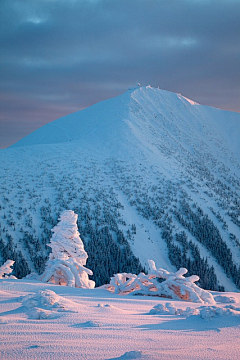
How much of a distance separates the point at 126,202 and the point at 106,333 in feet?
118

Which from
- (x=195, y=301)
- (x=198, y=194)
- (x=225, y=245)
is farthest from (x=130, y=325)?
(x=198, y=194)

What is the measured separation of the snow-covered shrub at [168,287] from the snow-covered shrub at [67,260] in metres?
1.76

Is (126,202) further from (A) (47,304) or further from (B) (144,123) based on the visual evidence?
(B) (144,123)

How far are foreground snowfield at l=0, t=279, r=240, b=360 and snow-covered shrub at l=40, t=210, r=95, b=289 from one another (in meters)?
6.03

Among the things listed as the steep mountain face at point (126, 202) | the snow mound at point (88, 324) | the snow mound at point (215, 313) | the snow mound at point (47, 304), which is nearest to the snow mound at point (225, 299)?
the snow mound at point (215, 313)

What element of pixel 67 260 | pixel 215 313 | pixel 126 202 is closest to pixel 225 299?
pixel 215 313

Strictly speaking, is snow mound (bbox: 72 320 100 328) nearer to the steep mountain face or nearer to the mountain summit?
the steep mountain face

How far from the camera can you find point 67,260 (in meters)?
11.7

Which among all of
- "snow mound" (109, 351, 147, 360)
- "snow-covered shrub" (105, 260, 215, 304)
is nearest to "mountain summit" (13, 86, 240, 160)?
"snow-covered shrub" (105, 260, 215, 304)

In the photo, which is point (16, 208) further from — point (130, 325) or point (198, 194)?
point (130, 325)

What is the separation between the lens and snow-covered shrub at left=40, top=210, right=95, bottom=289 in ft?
36.8

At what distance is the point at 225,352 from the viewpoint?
3129 mm

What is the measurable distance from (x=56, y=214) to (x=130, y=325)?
3062cm

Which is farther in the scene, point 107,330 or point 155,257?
point 155,257
